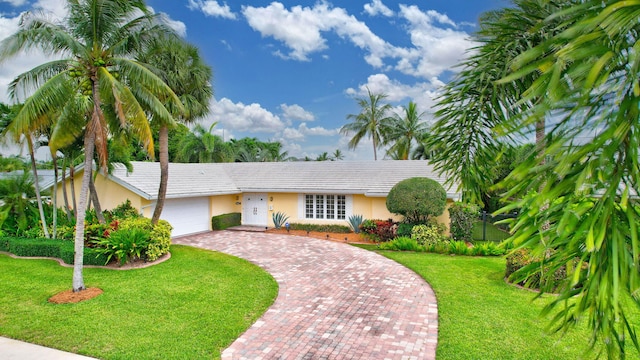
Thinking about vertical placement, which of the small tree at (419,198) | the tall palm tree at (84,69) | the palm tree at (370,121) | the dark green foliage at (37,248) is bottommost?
the dark green foliage at (37,248)

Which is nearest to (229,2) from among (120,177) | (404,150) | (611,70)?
(120,177)

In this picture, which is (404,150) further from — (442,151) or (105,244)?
(442,151)

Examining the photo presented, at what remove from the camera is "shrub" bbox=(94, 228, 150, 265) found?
12148mm

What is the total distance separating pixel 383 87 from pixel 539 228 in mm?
32738

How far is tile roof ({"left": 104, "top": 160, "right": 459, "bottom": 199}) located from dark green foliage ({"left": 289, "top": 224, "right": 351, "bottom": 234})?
2.02 m

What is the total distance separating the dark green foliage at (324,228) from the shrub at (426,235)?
4654mm

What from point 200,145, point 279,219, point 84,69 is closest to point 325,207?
point 279,219

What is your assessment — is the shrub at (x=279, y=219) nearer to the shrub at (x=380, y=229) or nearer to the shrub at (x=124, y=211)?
the shrub at (x=380, y=229)

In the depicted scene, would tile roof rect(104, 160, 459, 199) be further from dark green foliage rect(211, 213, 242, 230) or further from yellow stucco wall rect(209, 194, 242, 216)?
dark green foliage rect(211, 213, 242, 230)

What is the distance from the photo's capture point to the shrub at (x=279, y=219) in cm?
2198

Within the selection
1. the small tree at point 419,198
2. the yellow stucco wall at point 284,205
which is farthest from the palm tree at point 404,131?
the small tree at point 419,198

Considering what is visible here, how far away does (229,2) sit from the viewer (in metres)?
15.9

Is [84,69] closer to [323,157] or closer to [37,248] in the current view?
[37,248]

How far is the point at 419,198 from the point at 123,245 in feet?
40.7
